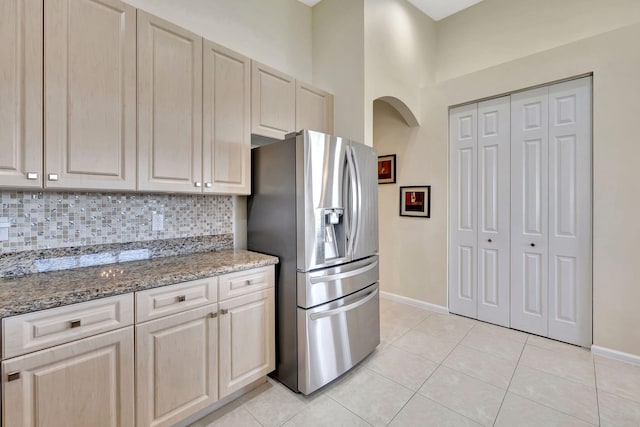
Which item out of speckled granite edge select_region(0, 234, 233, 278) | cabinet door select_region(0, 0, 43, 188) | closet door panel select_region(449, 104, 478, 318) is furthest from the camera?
closet door panel select_region(449, 104, 478, 318)

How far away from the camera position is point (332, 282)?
6.73 ft

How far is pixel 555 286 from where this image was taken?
8.98ft

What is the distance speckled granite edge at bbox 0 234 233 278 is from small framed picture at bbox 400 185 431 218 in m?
2.33

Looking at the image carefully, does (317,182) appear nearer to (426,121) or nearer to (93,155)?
(93,155)

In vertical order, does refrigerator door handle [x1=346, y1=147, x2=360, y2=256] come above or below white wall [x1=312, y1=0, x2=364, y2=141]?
below

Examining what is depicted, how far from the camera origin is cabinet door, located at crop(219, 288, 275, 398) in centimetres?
178

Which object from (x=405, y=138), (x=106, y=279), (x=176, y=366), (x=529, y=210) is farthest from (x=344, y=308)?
(x=405, y=138)

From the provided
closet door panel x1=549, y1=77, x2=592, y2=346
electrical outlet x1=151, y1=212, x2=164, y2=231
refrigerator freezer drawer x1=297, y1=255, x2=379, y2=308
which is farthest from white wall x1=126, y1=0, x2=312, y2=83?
closet door panel x1=549, y1=77, x2=592, y2=346

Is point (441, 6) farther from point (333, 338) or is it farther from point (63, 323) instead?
point (63, 323)

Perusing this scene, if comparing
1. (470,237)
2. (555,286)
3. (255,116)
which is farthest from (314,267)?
(555,286)

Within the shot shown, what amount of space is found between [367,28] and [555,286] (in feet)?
9.91

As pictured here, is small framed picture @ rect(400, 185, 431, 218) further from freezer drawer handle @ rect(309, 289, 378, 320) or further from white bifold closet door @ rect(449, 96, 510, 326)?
freezer drawer handle @ rect(309, 289, 378, 320)

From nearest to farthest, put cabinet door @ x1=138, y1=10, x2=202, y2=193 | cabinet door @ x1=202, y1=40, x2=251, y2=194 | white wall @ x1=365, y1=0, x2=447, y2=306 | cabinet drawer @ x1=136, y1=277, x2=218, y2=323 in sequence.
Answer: cabinet drawer @ x1=136, y1=277, x2=218, y2=323 < cabinet door @ x1=138, y1=10, x2=202, y2=193 < cabinet door @ x1=202, y1=40, x2=251, y2=194 < white wall @ x1=365, y1=0, x2=447, y2=306

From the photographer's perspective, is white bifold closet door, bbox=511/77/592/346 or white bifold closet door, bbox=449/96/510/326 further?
white bifold closet door, bbox=449/96/510/326
